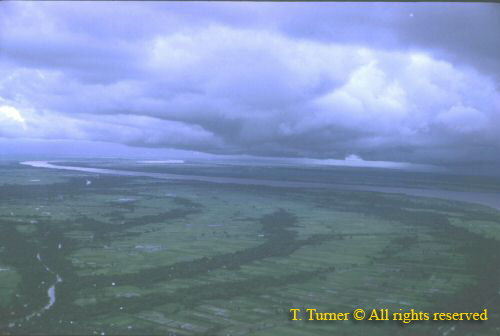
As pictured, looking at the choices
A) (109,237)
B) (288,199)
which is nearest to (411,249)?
(109,237)

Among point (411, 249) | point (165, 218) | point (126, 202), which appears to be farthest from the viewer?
point (126, 202)

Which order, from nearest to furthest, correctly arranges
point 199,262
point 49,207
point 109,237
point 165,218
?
point 199,262 < point 109,237 < point 165,218 < point 49,207

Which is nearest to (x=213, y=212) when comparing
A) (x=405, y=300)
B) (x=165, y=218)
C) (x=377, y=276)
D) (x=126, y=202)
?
(x=165, y=218)

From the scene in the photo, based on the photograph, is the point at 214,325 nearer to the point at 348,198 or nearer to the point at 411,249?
the point at 411,249

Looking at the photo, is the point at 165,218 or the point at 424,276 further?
the point at 165,218

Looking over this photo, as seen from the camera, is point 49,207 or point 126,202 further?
point 126,202

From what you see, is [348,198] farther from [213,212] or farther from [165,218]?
[165,218]
